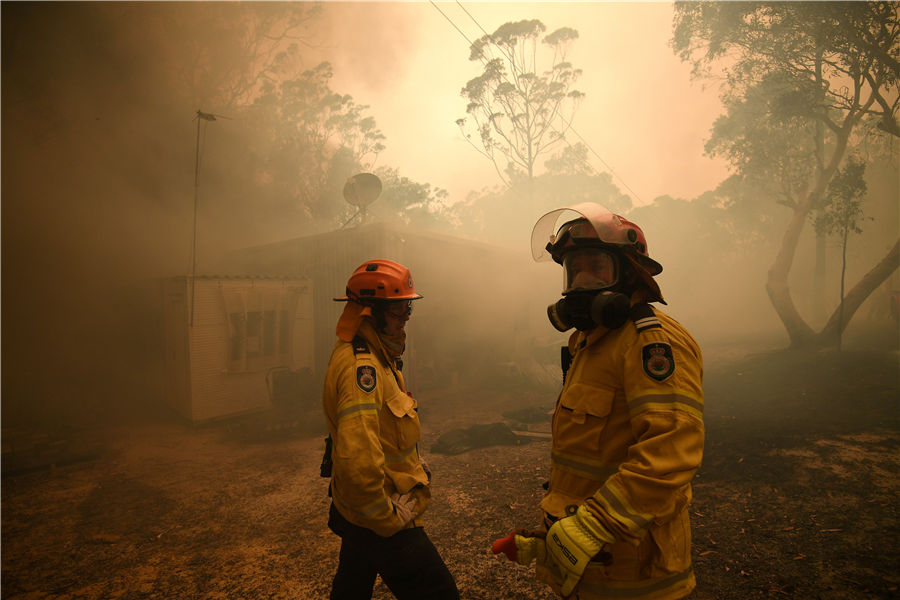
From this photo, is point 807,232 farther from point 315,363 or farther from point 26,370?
point 26,370

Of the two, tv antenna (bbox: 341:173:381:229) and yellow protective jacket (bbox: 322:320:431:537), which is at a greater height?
tv antenna (bbox: 341:173:381:229)

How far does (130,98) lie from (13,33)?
289 centimetres

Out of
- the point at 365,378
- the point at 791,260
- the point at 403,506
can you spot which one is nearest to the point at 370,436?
the point at 365,378

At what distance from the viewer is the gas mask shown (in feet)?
4.84

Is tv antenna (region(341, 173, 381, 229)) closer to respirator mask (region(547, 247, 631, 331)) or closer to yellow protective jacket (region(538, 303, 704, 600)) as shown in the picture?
respirator mask (region(547, 247, 631, 331))

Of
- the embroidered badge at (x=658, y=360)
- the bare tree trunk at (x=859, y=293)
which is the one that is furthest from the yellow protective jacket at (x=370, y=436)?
A: the bare tree trunk at (x=859, y=293)

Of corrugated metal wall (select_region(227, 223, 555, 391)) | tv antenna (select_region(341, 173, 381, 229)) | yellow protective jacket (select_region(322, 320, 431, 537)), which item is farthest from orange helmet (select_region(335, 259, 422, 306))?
tv antenna (select_region(341, 173, 381, 229))

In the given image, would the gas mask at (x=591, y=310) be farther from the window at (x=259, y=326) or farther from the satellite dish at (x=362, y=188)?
the satellite dish at (x=362, y=188)

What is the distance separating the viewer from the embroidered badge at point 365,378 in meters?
1.86

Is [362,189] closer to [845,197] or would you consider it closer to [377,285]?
[377,285]

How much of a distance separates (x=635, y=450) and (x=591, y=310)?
0.50m

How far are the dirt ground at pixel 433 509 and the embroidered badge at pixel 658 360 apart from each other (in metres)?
2.58

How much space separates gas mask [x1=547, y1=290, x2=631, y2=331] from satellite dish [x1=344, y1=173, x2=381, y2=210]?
9.37 metres

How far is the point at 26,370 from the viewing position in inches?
439
